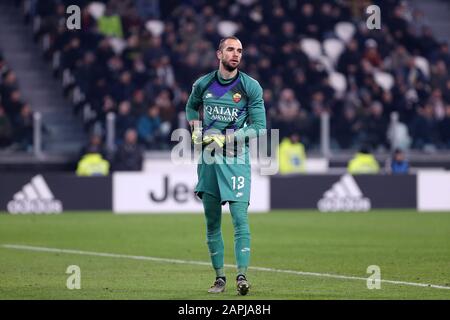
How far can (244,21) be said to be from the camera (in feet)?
97.6

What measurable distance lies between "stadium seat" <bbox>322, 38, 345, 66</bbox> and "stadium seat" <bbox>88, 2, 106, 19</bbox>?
574cm

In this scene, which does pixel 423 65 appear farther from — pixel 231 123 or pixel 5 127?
pixel 231 123

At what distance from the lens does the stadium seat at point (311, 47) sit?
30062mm

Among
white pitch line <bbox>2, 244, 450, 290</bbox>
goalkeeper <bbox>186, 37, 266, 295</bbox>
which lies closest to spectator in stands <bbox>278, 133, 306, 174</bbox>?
white pitch line <bbox>2, 244, 450, 290</bbox>

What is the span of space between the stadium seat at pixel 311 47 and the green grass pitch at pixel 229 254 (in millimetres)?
5792

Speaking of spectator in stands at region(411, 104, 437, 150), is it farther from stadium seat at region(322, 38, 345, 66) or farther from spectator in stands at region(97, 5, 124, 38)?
spectator in stands at region(97, 5, 124, 38)

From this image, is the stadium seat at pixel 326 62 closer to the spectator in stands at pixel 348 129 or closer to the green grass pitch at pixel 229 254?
the spectator in stands at pixel 348 129

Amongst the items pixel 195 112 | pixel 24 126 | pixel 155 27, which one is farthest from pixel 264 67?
pixel 195 112

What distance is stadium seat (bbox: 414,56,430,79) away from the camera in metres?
30.9

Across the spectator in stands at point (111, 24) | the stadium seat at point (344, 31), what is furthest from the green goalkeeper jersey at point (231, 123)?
the stadium seat at point (344, 31)

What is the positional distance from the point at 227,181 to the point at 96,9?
1877cm

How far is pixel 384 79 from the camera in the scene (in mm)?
30297
